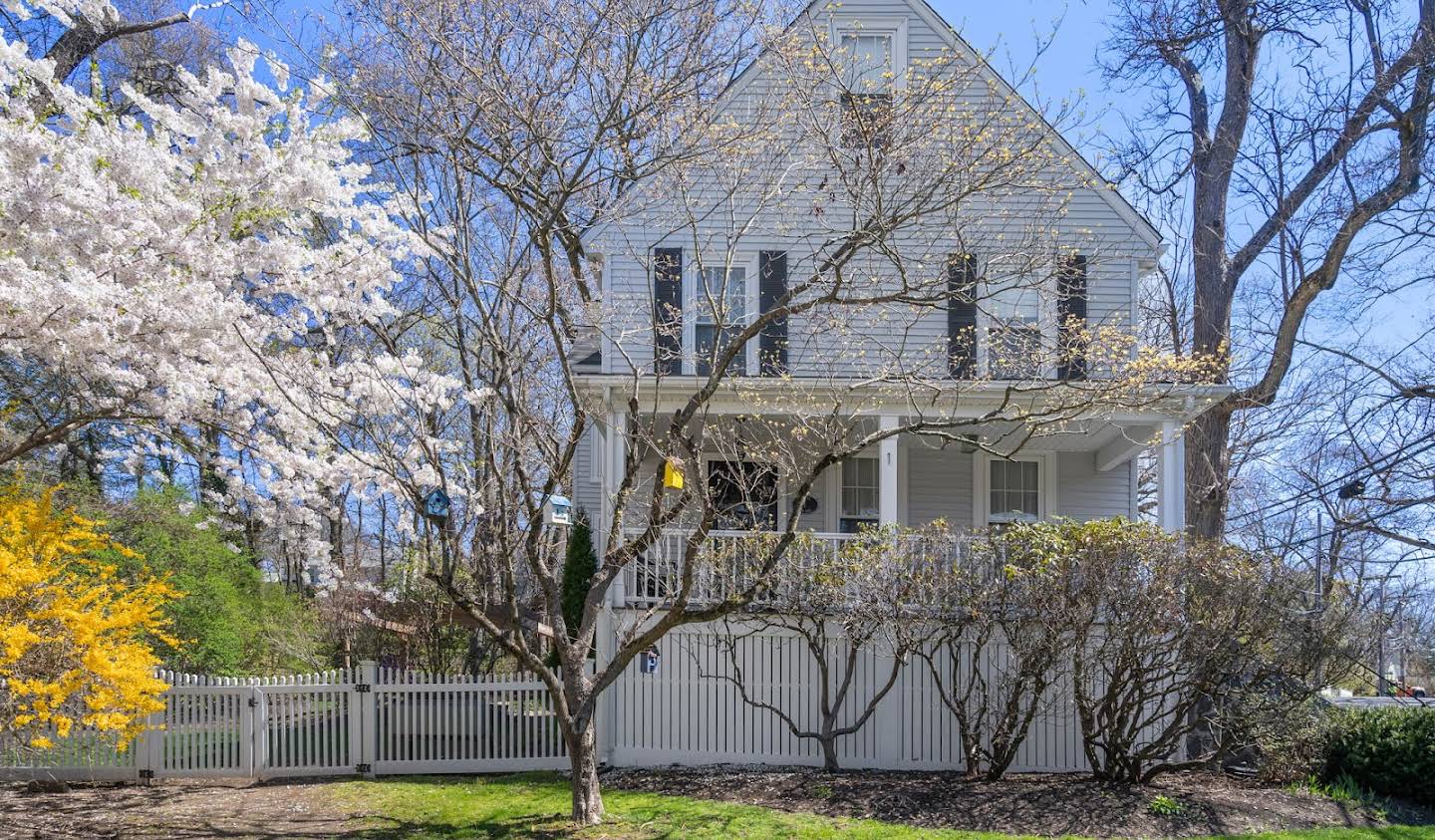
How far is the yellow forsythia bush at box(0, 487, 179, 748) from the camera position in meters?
8.52

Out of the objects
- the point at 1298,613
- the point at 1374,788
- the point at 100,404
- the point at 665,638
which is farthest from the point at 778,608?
the point at 100,404

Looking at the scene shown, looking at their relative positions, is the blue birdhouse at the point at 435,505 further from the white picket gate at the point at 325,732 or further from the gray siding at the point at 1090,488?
the gray siding at the point at 1090,488

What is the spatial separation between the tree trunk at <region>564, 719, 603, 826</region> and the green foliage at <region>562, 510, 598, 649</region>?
5357mm

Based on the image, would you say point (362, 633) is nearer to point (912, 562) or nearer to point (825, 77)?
point (912, 562)

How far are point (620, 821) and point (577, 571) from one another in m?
5.92

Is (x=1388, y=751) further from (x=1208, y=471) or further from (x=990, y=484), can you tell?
(x=990, y=484)

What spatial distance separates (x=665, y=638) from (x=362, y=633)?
6.30 meters

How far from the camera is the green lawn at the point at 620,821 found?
8.57 metres

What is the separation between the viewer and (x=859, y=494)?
15.0 m

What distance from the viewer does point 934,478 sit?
1498 centimetres

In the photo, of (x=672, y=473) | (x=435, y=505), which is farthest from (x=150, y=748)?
(x=672, y=473)

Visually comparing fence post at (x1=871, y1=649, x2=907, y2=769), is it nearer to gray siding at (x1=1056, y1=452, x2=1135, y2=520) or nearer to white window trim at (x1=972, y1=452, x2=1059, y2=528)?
white window trim at (x1=972, y1=452, x2=1059, y2=528)

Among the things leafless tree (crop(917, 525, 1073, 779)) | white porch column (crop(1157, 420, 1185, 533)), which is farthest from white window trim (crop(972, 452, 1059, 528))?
leafless tree (crop(917, 525, 1073, 779))

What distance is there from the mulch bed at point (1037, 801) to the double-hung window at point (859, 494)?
4476 millimetres
